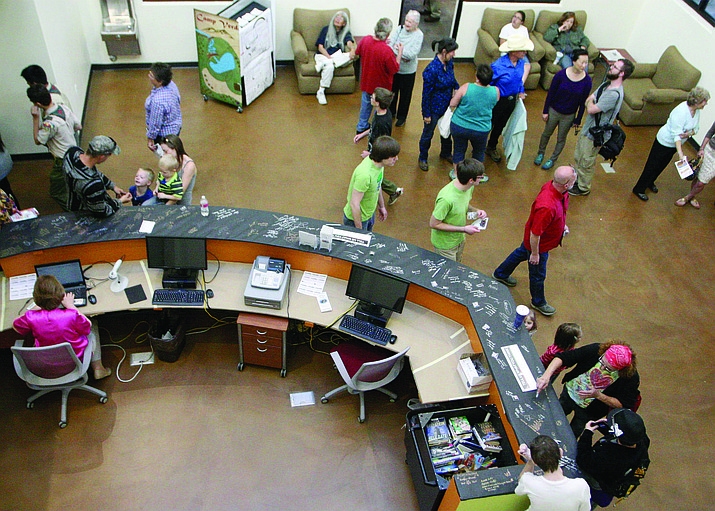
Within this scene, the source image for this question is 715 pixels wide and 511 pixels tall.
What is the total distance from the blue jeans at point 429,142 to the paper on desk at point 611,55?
3.32m

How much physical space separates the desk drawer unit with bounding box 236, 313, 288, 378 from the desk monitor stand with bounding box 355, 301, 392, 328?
24.1 inches

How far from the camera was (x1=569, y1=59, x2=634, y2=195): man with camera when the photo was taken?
6281mm

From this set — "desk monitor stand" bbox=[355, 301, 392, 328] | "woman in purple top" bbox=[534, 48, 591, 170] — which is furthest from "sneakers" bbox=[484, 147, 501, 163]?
"desk monitor stand" bbox=[355, 301, 392, 328]

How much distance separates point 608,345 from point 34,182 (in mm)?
6212

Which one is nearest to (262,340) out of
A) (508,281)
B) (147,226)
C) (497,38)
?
(147,226)

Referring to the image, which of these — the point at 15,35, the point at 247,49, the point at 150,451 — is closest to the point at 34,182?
the point at 15,35

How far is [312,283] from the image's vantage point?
15.9ft

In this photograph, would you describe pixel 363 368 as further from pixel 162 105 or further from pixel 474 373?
pixel 162 105

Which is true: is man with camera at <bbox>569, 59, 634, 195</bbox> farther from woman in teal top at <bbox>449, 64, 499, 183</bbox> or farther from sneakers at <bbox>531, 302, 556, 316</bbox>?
sneakers at <bbox>531, 302, 556, 316</bbox>

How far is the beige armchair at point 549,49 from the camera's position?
342 inches

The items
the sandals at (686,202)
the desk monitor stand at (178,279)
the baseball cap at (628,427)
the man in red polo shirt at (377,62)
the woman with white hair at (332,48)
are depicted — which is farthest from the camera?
the woman with white hair at (332,48)

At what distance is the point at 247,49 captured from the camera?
758cm

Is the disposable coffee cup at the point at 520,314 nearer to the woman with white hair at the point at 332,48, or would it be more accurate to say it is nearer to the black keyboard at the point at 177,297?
the black keyboard at the point at 177,297

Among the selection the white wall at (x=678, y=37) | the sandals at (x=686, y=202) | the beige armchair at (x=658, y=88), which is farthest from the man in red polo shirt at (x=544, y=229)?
the white wall at (x=678, y=37)
